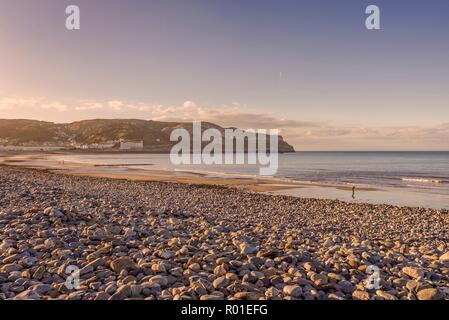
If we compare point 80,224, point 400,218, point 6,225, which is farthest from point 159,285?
point 400,218

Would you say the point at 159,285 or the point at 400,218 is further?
the point at 400,218

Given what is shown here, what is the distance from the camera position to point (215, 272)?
6.63 m

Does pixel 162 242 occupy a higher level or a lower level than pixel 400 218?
higher

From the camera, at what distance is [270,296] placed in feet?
18.6

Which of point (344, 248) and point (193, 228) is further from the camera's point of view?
point (193, 228)

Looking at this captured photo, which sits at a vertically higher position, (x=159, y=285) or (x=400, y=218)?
(x=159, y=285)

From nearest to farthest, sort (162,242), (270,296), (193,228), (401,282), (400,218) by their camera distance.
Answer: (270,296), (401,282), (162,242), (193,228), (400,218)

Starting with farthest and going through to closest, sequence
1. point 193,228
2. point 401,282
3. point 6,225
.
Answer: point 193,228 → point 6,225 → point 401,282
